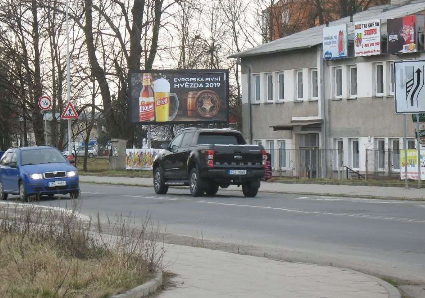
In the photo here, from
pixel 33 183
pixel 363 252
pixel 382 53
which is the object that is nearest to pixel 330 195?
pixel 33 183

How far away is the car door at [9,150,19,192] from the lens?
93.9 ft

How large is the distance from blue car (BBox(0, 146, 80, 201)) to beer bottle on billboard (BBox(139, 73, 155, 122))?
20.9 m

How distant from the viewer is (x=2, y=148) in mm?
71812

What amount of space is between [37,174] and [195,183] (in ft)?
14.9

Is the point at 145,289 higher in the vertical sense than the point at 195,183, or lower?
lower

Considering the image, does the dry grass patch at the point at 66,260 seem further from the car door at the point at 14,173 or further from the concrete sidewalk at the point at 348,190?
the concrete sidewalk at the point at 348,190

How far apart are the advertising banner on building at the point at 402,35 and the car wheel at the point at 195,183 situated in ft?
61.1

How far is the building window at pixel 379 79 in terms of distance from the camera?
48531 mm

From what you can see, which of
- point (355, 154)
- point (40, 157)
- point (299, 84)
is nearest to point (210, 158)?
point (40, 157)

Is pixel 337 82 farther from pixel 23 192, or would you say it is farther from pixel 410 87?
pixel 23 192

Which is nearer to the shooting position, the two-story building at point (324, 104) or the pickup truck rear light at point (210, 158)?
the pickup truck rear light at point (210, 158)

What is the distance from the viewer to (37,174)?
27.9m

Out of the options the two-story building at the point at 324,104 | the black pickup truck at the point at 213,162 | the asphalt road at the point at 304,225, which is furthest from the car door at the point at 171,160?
the two-story building at the point at 324,104

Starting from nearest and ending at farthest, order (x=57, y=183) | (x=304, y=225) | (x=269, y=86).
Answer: (x=304, y=225), (x=57, y=183), (x=269, y=86)
